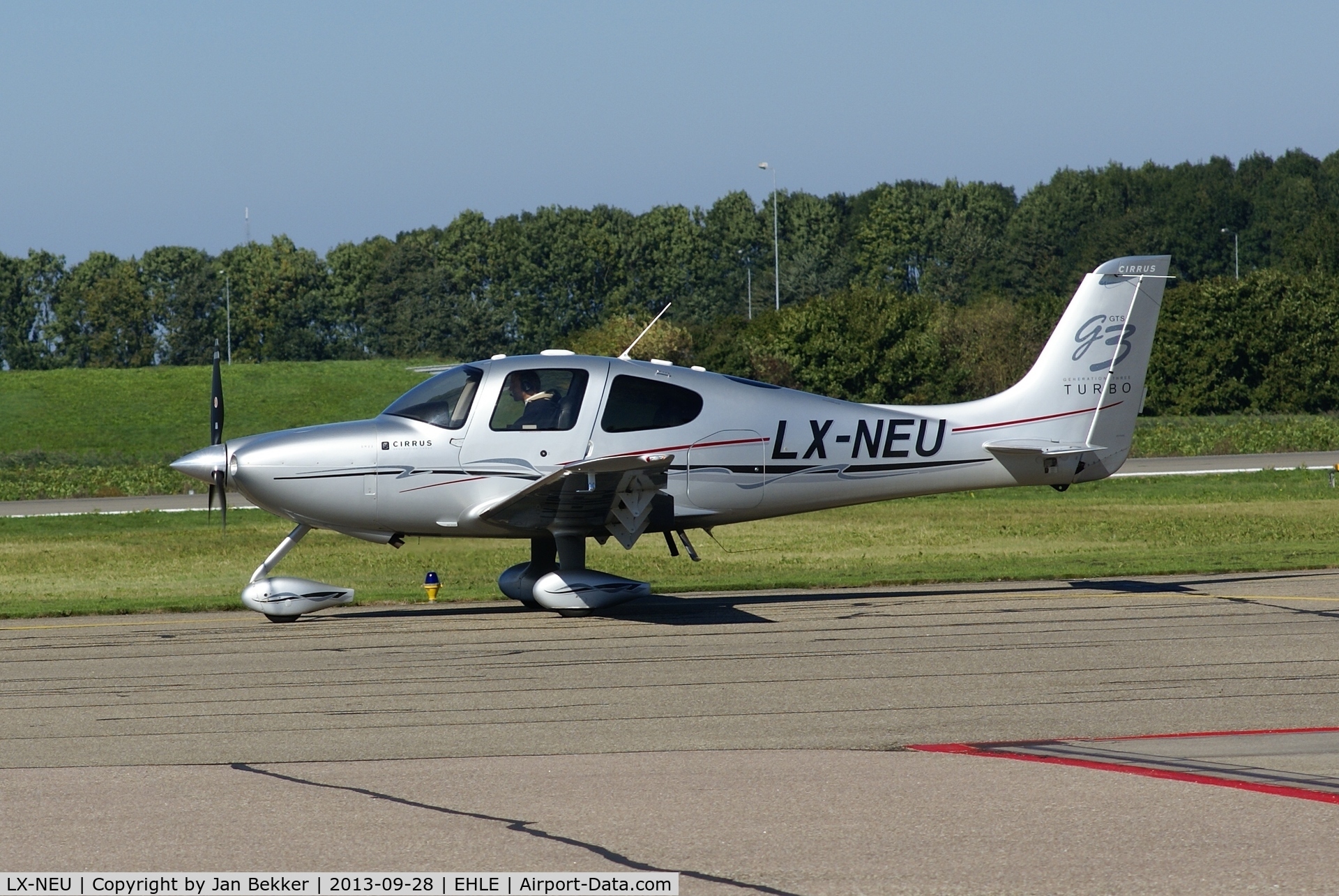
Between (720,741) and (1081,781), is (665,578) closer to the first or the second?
(720,741)

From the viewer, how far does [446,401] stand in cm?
1344

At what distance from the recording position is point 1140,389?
14844 mm

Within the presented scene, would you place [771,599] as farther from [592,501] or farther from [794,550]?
[794,550]

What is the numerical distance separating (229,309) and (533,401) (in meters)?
104

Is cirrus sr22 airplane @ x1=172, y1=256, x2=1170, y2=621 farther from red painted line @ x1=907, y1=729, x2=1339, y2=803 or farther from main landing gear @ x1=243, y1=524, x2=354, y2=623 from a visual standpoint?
red painted line @ x1=907, y1=729, x2=1339, y2=803

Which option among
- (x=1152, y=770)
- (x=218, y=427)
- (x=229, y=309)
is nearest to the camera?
(x=1152, y=770)

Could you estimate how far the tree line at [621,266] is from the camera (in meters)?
115

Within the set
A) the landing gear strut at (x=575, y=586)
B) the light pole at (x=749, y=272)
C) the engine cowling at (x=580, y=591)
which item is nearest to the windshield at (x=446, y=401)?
the landing gear strut at (x=575, y=586)

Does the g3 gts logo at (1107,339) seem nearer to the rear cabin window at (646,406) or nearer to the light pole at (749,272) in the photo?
the rear cabin window at (646,406)

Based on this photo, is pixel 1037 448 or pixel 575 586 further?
pixel 1037 448

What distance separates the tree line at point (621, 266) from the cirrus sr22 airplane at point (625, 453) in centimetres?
8811

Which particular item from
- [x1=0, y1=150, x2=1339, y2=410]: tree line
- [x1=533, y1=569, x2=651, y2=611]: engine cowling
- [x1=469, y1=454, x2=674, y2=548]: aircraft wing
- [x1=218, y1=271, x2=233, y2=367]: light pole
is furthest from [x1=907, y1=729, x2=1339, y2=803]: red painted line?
[x1=218, y1=271, x2=233, y2=367]: light pole

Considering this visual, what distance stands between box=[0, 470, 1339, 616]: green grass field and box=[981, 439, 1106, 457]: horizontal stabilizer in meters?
1.88
